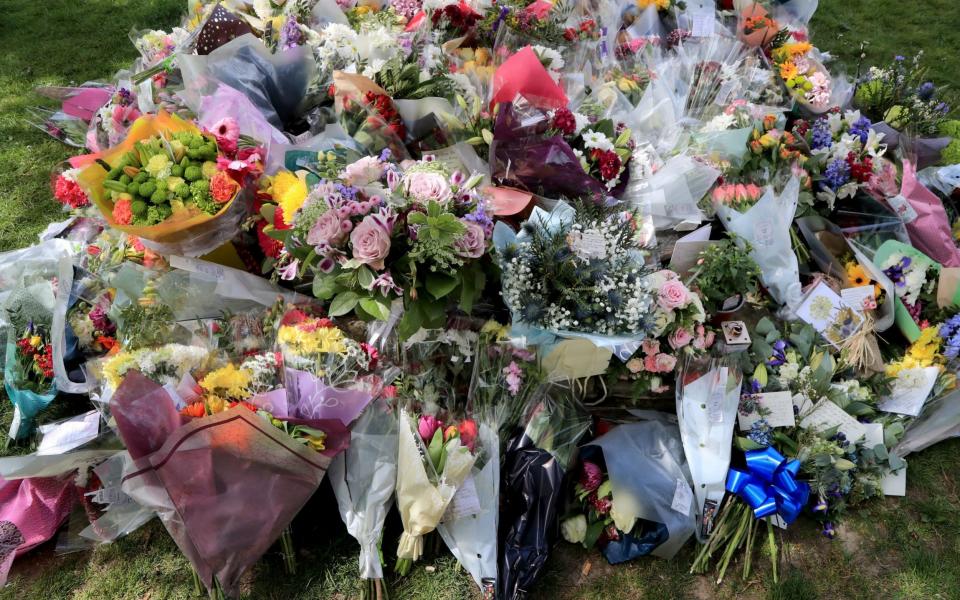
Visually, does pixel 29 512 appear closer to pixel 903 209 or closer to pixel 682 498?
pixel 682 498

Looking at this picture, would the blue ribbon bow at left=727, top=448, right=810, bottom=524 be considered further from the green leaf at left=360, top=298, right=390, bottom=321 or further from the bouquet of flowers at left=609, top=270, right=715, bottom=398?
the green leaf at left=360, top=298, right=390, bottom=321

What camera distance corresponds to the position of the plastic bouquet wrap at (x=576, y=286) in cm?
230

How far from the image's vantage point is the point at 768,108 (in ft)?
11.6

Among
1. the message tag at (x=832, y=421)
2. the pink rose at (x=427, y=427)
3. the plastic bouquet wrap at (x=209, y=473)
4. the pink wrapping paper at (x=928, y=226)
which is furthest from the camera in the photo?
the pink wrapping paper at (x=928, y=226)

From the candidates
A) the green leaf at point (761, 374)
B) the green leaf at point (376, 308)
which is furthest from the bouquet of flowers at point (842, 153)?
the green leaf at point (376, 308)

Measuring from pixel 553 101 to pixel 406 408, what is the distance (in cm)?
160

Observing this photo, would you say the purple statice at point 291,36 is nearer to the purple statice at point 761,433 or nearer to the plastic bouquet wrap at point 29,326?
the plastic bouquet wrap at point 29,326

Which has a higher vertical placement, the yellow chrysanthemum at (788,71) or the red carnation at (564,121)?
the red carnation at (564,121)

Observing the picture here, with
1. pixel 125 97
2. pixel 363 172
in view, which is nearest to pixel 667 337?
pixel 363 172

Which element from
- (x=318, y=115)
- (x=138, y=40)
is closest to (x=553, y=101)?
(x=318, y=115)

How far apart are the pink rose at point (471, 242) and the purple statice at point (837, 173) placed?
230cm

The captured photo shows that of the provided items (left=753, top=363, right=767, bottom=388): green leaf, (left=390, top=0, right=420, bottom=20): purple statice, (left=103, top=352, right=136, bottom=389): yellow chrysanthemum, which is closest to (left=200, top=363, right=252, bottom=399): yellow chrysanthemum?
(left=103, top=352, right=136, bottom=389): yellow chrysanthemum

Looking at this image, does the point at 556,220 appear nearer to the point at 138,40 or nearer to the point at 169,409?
the point at 169,409

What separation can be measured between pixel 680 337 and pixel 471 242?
1.04 metres
